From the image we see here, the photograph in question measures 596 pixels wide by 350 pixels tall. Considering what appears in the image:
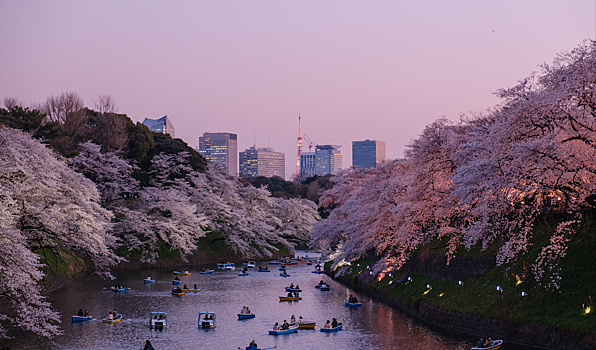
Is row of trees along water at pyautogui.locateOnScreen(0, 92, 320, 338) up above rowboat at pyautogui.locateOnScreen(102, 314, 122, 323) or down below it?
above

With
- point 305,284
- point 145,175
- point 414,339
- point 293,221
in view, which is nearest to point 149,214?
point 145,175

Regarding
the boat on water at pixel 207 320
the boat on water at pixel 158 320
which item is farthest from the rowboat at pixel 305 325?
the boat on water at pixel 158 320

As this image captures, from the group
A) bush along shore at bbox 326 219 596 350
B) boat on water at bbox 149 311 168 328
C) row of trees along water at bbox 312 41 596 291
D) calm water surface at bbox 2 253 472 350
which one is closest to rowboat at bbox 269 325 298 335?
calm water surface at bbox 2 253 472 350

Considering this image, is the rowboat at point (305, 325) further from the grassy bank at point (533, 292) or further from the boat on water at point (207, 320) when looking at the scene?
the grassy bank at point (533, 292)

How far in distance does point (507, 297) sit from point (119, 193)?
199 ft

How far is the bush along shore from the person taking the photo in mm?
26094

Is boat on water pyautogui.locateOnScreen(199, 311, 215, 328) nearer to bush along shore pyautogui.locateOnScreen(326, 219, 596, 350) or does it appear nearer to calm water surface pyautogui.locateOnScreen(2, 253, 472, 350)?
calm water surface pyautogui.locateOnScreen(2, 253, 472, 350)

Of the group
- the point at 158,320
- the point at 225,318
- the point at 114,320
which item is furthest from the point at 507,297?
the point at 114,320

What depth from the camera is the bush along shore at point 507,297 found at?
26094mm

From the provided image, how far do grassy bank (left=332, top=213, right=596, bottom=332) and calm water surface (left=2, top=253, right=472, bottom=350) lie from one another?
2789mm

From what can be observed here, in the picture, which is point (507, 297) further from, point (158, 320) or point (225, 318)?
point (158, 320)

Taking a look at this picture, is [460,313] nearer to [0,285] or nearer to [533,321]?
[533,321]

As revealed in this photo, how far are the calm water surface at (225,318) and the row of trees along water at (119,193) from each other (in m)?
3.40

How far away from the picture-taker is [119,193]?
78.6 m
